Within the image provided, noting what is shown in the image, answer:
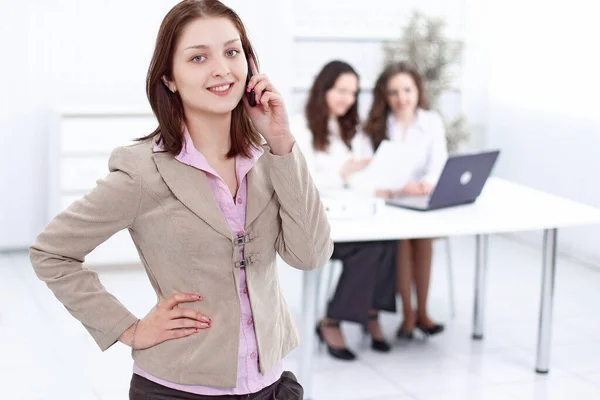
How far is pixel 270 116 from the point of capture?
6.10ft

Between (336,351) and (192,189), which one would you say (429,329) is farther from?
(192,189)

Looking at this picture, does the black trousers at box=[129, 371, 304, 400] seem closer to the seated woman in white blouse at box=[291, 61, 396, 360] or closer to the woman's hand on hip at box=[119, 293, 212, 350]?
the woman's hand on hip at box=[119, 293, 212, 350]

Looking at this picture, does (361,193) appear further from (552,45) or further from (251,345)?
(552,45)

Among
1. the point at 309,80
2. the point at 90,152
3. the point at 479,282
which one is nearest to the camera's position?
the point at 479,282

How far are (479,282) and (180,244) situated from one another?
3039 mm

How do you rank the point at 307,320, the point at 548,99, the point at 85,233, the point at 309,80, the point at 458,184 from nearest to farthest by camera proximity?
the point at 85,233 → the point at 307,320 → the point at 458,184 → the point at 548,99 → the point at 309,80

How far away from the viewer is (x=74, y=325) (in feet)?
15.4

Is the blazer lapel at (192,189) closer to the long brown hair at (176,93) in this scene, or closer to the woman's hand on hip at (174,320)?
the long brown hair at (176,93)

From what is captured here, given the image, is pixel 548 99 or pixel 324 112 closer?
pixel 324 112

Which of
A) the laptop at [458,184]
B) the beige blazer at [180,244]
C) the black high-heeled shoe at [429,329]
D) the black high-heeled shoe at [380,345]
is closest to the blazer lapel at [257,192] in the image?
the beige blazer at [180,244]

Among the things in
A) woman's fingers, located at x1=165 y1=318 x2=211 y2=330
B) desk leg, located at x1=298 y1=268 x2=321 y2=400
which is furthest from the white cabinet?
woman's fingers, located at x1=165 y1=318 x2=211 y2=330

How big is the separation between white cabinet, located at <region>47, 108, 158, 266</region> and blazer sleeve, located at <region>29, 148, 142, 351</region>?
3.98 meters

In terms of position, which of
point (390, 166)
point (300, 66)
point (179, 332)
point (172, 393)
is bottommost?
point (172, 393)

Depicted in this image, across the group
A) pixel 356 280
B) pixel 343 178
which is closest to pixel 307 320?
pixel 356 280
